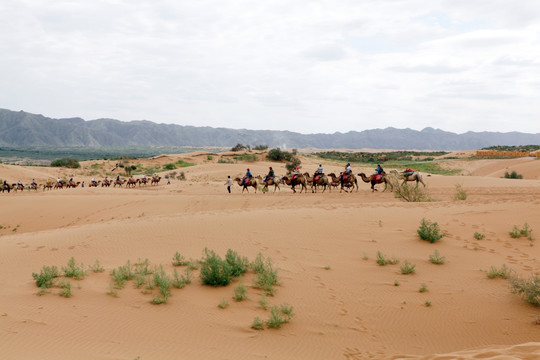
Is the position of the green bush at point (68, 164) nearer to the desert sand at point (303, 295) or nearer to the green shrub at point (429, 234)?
the desert sand at point (303, 295)

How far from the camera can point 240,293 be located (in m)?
8.59

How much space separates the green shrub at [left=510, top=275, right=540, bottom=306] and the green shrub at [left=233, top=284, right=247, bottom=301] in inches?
209

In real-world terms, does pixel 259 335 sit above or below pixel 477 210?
below

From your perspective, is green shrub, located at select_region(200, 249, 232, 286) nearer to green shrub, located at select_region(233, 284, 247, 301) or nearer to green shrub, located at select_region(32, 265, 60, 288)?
green shrub, located at select_region(233, 284, 247, 301)

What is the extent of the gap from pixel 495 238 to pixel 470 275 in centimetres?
340

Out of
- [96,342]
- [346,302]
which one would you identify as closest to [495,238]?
[346,302]

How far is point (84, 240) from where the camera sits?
43.9 feet

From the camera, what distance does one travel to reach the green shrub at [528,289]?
8.09 metres

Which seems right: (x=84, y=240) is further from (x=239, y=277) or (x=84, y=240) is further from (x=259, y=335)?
(x=259, y=335)

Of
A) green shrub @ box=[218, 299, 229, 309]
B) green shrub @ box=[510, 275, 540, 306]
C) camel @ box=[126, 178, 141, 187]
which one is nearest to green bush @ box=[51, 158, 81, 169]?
camel @ box=[126, 178, 141, 187]

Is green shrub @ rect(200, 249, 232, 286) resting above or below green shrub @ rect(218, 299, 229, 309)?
above

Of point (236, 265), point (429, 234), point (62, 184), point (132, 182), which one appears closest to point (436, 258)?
point (429, 234)

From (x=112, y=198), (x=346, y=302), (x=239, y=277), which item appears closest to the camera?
(x=346, y=302)

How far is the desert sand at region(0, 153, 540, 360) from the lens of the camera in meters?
6.72
